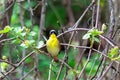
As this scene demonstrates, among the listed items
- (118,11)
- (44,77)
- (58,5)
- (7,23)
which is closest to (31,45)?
(7,23)

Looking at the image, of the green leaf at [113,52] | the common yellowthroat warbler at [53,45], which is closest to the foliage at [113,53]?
the green leaf at [113,52]

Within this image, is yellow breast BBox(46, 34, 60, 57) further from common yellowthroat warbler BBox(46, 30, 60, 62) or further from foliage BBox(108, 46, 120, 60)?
foliage BBox(108, 46, 120, 60)

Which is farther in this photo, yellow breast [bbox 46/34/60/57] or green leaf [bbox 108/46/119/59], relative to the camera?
yellow breast [bbox 46/34/60/57]

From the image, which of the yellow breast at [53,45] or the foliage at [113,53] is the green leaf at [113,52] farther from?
the yellow breast at [53,45]

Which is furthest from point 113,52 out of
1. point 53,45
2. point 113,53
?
point 53,45

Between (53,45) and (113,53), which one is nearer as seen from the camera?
(113,53)

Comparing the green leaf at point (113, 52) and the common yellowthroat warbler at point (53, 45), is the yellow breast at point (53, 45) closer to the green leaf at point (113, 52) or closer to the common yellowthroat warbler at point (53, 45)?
the common yellowthroat warbler at point (53, 45)

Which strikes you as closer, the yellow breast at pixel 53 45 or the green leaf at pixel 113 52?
the green leaf at pixel 113 52

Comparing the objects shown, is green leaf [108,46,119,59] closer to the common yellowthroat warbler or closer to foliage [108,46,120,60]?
foliage [108,46,120,60]

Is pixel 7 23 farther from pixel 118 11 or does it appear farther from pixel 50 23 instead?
pixel 50 23

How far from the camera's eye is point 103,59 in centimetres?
218

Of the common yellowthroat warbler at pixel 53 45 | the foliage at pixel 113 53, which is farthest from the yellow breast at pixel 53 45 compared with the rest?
the foliage at pixel 113 53

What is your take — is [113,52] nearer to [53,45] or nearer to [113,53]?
[113,53]

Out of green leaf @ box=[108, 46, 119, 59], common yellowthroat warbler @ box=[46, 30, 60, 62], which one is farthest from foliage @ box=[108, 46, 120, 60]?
common yellowthroat warbler @ box=[46, 30, 60, 62]
